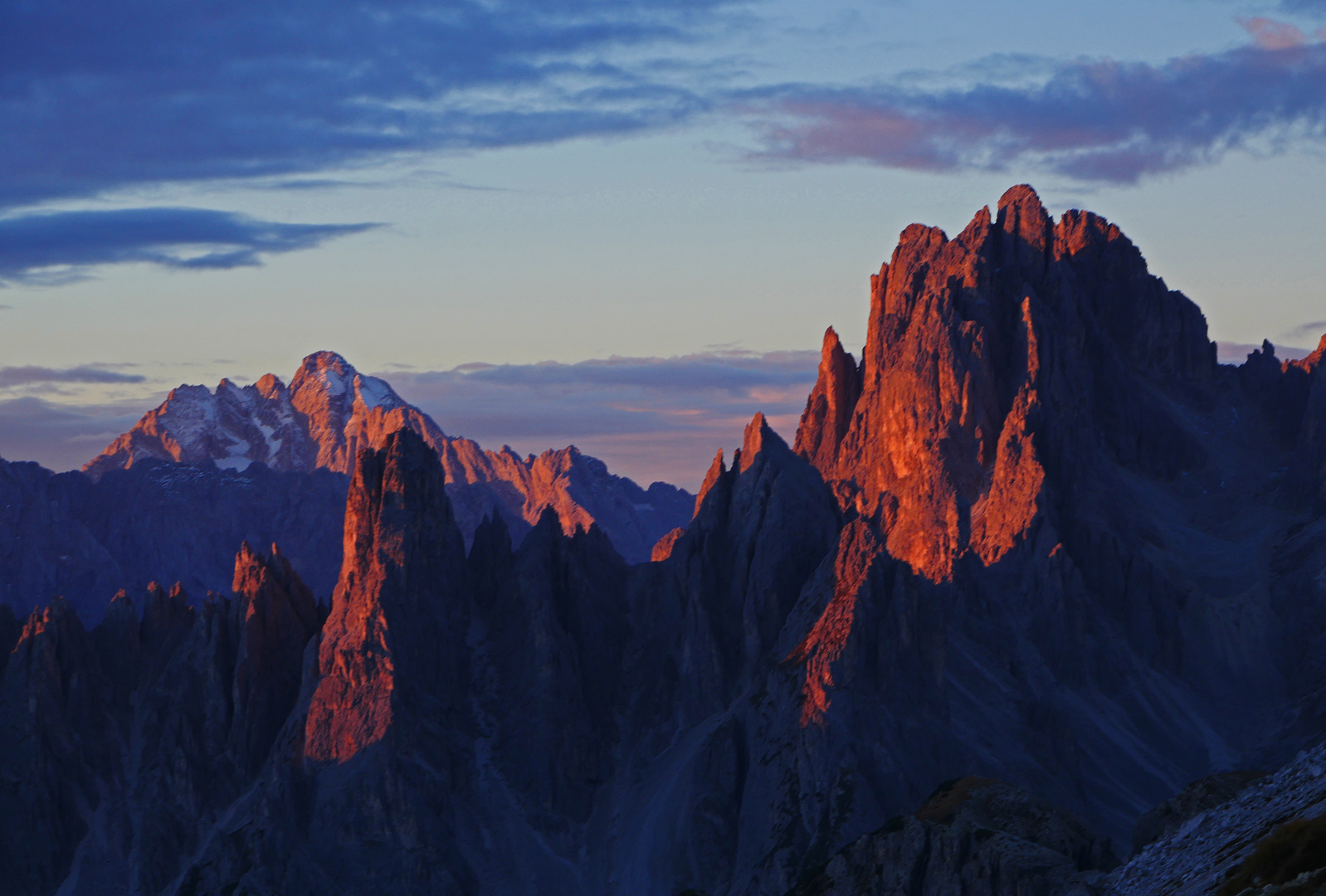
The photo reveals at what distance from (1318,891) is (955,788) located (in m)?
103

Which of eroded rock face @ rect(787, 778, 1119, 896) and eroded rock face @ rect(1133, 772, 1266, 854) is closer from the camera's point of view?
eroded rock face @ rect(1133, 772, 1266, 854)

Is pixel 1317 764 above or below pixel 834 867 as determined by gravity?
above

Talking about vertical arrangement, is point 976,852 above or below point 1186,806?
below

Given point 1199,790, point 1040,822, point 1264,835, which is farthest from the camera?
point 1040,822

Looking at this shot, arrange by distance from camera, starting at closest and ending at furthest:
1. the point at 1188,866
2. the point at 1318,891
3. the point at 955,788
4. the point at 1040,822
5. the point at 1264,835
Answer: the point at 1318,891
the point at 1264,835
the point at 1188,866
the point at 1040,822
the point at 955,788

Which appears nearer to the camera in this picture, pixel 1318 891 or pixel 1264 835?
pixel 1318 891

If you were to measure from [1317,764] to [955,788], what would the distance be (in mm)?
85628

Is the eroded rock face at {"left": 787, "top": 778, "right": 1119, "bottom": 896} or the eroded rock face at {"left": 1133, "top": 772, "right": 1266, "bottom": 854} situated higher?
the eroded rock face at {"left": 1133, "top": 772, "right": 1266, "bottom": 854}

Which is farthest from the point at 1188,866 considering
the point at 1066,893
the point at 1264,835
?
the point at 1066,893

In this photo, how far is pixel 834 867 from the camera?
557ft

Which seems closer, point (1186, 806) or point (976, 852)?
point (1186, 806)

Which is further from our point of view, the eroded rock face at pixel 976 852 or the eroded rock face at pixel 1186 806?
the eroded rock face at pixel 976 852

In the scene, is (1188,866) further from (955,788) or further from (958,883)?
(955,788)

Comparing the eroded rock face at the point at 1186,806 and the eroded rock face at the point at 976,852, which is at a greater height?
the eroded rock face at the point at 1186,806
